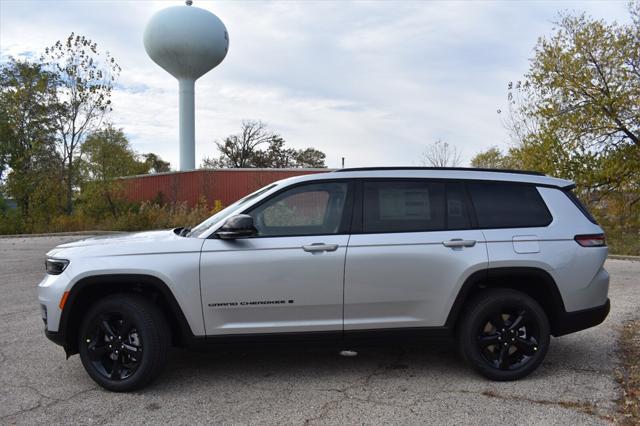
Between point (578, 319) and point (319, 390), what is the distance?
2308 millimetres

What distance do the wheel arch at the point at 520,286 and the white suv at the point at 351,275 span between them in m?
0.01

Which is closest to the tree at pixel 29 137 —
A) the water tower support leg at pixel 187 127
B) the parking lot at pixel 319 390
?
the water tower support leg at pixel 187 127

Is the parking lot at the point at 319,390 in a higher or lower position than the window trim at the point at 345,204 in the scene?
lower

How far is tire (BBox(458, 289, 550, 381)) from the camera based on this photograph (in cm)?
436

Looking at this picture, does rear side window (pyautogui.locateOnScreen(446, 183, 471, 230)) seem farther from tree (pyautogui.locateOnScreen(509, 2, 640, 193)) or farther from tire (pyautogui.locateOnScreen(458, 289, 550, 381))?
tree (pyautogui.locateOnScreen(509, 2, 640, 193))

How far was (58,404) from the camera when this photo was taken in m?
3.96

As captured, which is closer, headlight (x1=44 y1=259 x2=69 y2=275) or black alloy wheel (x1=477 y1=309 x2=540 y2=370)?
headlight (x1=44 y1=259 x2=69 y2=275)

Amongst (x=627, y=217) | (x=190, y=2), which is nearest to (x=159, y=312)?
(x=627, y=217)

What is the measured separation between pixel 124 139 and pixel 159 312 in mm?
24233

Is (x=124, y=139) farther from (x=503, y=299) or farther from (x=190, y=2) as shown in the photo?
(x=503, y=299)

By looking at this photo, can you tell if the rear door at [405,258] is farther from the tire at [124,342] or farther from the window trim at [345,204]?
the tire at [124,342]

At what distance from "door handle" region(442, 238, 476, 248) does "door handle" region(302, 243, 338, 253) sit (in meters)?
0.93

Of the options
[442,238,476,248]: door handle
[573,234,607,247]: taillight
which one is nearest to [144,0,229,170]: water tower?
[442,238,476,248]: door handle

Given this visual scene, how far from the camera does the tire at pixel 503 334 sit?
14.3ft
